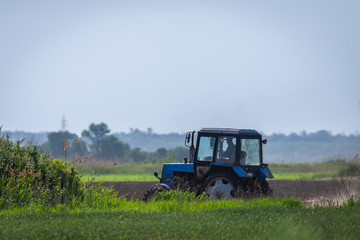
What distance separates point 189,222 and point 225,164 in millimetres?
4676

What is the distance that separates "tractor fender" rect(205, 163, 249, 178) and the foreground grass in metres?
0.94

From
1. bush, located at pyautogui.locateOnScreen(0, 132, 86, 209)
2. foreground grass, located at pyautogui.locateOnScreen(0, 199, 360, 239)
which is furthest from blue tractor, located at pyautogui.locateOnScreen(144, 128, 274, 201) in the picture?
bush, located at pyautogui.locateOnScreen(0, 132, 86, 209)

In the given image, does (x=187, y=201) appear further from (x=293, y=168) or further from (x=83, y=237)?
(x=293, y=168)

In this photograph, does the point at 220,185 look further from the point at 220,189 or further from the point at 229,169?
the point at 229,169

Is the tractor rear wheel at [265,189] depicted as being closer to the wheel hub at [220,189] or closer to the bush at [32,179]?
the wheel hub at [220,189]

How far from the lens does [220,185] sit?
15.2 m

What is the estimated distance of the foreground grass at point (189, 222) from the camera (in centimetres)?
991

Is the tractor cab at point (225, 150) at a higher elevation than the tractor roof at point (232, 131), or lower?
lower

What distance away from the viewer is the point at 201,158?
16.1 m

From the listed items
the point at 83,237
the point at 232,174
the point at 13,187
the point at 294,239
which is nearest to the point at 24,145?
the point at 13,187

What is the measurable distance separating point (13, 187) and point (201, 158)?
549cm

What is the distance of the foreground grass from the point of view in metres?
9.91

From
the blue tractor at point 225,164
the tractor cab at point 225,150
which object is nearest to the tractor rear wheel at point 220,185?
the blue tractor at point 225,164

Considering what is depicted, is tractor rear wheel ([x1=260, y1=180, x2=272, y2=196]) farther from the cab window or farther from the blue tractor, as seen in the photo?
the cab window
